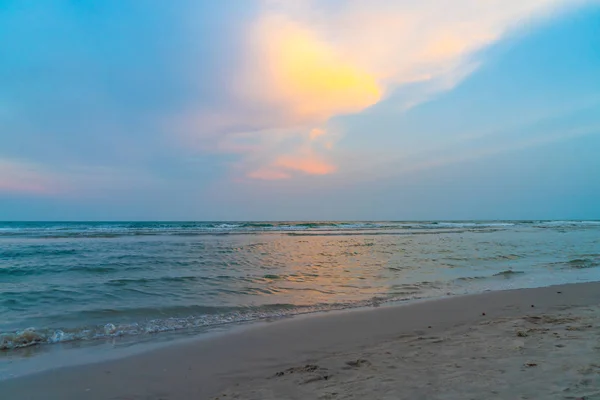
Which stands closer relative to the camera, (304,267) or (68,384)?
(68,384)

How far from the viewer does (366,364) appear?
4.64m

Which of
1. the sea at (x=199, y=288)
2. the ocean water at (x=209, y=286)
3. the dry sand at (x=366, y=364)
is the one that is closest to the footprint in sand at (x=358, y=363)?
the dry sand at (x=366, y=364)

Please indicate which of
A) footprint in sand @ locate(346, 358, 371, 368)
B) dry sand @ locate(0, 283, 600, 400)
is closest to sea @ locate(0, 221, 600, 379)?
dry sand @ locate(0, 283, 600, 400)

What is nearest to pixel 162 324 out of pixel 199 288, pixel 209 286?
pixel 199 288

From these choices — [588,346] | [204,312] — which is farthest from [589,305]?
[204,312]

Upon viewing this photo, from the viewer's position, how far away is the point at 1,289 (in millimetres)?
9672

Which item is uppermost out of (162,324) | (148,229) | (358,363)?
(148,229)

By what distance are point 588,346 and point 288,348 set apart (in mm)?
4176

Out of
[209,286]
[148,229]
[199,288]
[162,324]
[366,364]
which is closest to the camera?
[366,364]

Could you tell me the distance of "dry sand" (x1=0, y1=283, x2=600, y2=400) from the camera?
12.1 ft

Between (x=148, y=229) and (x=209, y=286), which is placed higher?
(x=148, y=229)

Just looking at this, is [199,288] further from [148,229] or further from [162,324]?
[148,229]

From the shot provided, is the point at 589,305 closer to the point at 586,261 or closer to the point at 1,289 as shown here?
the point at 586,261

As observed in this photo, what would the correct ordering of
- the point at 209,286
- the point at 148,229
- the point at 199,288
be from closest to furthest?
the point at 199,288
the point at 209,286
the point at 148,229
